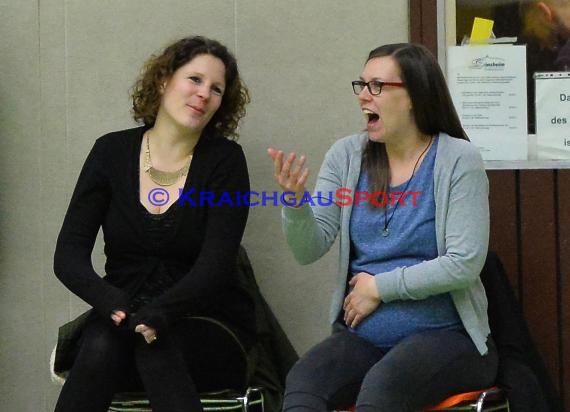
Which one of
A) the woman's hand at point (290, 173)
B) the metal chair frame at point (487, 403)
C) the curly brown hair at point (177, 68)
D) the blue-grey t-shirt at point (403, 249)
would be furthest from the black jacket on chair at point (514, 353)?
the curly brown hair at point (177, 68)

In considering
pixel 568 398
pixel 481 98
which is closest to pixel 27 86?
pixel 481 98

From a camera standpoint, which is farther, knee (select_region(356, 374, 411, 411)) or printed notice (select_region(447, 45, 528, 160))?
printed notice (select_region(447, 45, 528, 160))

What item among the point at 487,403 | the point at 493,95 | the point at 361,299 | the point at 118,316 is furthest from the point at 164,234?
the point at 493,95

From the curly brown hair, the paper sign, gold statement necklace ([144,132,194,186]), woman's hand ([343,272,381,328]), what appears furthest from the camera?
the paper sign

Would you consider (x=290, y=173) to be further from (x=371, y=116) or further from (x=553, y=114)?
(x=553, y=114)

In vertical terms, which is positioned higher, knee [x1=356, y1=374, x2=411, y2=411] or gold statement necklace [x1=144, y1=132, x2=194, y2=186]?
gold statement necklace [x1=144, y1=132, x2=194, y2=186]

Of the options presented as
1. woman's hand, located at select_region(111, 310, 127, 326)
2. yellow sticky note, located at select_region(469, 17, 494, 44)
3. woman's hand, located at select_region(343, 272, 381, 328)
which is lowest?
woman's hand, located at select_region(111, 310, 127, 326)

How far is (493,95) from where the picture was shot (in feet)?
10.8

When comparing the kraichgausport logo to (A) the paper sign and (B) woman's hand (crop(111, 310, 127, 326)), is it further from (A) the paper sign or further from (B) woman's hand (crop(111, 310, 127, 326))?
(B) woman's hand (crop(111, 310, 127, 326))

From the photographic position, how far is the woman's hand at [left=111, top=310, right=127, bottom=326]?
2.64 meters

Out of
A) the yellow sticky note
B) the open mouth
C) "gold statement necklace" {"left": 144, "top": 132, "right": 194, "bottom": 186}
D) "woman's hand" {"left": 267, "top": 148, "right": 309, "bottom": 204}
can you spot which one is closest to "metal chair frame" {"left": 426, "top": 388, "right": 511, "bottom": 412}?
"woman's hand" {"left": 267, "top": 148, "right": 309, "bottom": 204}

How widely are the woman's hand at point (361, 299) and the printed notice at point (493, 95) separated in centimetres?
95

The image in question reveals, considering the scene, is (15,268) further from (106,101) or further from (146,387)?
(146,387)

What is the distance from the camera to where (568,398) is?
332 centimetres
